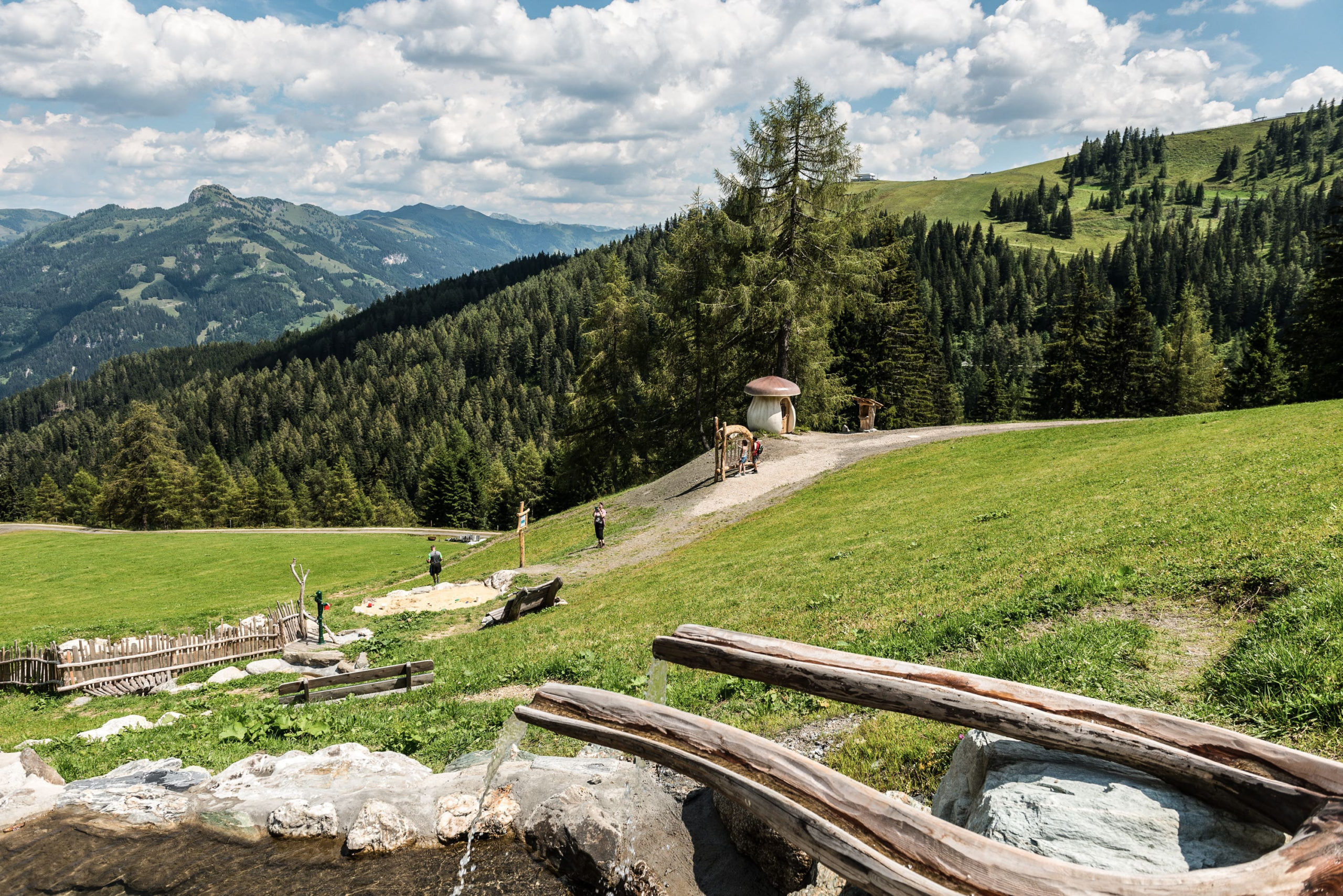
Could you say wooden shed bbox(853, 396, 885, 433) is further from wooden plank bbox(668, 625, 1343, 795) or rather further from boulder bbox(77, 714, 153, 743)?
wooden plank bbox(668, 625, 1343, 795)

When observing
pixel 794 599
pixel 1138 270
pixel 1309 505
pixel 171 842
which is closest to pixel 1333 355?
pixel 1309 505

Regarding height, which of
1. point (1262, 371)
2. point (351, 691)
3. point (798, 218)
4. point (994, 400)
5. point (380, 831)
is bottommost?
point (994, 400)

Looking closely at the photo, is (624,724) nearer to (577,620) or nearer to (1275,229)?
(577,620)

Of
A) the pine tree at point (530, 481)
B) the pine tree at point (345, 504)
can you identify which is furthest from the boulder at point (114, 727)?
the pine tree at point (345, 504)

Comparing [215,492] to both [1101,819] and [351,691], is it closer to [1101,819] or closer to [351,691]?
[351,691]

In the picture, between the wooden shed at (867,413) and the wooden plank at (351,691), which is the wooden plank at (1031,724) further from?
the wooden shed at (867,413)

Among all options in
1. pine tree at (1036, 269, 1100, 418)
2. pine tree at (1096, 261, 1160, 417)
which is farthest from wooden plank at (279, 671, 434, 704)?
pine tree at (1096, 261, 1160, 417)

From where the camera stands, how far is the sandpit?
2489 centimetres

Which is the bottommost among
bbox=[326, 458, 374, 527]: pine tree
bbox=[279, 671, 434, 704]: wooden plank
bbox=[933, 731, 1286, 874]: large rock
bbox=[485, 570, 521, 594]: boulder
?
bbox=[326, 458, 374, 527]: pine tree

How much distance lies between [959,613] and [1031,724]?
620cm

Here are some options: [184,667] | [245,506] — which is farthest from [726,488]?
[245,506]

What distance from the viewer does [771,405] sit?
39.6 m

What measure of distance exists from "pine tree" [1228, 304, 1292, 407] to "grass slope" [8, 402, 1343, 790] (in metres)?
48.8

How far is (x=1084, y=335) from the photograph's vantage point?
197 ft
